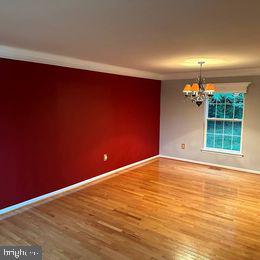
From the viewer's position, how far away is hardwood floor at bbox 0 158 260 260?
8.61ft

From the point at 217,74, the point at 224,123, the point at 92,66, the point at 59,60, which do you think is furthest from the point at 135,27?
the point at 224,123

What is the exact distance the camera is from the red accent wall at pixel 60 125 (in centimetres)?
341

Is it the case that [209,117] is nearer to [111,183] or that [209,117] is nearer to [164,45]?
[111,183]

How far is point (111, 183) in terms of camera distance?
4.65m

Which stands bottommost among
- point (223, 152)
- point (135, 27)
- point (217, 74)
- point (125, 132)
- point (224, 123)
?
point (223, 152)

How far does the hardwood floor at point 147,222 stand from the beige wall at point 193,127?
2.75 ft

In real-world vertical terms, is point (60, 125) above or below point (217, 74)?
below

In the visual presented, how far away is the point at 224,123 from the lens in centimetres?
577

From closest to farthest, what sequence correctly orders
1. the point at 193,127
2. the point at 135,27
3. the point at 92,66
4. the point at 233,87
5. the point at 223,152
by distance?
1. the point at 135,27
2. the point at 92,66
3. the point at 233,87
4. the point at 223,152
5. the point at 193,127

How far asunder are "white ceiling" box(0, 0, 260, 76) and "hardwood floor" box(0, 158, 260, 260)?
2179 millimetres

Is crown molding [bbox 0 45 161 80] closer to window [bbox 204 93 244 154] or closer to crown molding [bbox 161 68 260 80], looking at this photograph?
crown molding [bbox 161 68 260 80]

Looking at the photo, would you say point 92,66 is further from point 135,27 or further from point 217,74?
point 217,74

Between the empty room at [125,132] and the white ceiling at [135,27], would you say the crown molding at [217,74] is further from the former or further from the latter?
the white ceiling at [135,27]

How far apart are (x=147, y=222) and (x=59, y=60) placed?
2684mm
